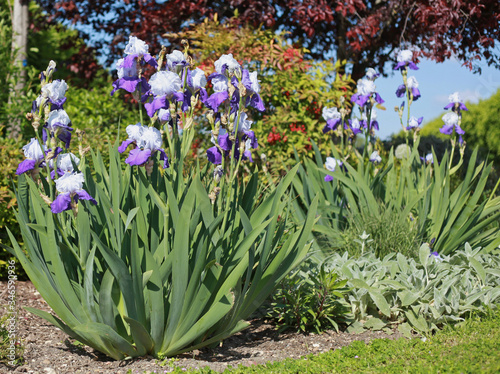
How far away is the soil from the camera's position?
2.89 m

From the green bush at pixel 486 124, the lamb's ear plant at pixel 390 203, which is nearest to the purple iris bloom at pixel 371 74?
the lamb's ear plant at pixel 390 203

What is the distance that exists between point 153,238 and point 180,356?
746mm

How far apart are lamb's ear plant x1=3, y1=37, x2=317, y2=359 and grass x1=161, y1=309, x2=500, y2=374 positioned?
0.38 metres

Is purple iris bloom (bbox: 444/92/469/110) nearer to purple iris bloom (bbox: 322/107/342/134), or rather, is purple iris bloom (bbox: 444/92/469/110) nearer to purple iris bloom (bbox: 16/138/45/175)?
purple iris bloom (bbox: 322/107/342/134)

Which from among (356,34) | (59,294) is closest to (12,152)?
(59,294)

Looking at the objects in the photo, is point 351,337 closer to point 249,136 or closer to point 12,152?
point 249,136

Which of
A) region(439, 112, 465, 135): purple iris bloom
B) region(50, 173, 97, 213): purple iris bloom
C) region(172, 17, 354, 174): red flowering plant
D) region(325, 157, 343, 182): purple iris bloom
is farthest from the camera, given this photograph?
region(172, 17, 354, 174): red flowering plant

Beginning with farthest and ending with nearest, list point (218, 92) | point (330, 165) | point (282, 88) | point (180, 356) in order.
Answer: point (282, 88) < point (330, 165) < point (180, 356) < point (218, 92)

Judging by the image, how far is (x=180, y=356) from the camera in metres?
3.07

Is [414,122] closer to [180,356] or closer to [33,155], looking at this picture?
[180,356]

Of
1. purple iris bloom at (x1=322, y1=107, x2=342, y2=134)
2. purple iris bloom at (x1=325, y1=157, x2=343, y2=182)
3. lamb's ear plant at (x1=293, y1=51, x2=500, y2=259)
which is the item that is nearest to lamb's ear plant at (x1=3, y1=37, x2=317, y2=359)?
lamb's ear plant at (x1=293, y1=51, x2=500, y2=259)

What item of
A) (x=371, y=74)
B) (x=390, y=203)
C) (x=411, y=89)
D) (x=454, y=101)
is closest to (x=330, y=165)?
(x=390, y=203)

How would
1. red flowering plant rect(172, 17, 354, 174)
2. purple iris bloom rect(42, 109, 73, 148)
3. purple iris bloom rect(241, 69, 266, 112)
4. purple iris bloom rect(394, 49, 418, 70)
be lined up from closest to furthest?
purple iris bloom rect(42, 109, 73, 148) < purple iris bloom rect(241, 69, 266, 112) < purple iris bloom rect(394, 49, 418, 70) < red flowering plant rect(172, 17, 354, 174)

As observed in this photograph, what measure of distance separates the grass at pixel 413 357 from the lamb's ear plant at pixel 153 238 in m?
0.38
